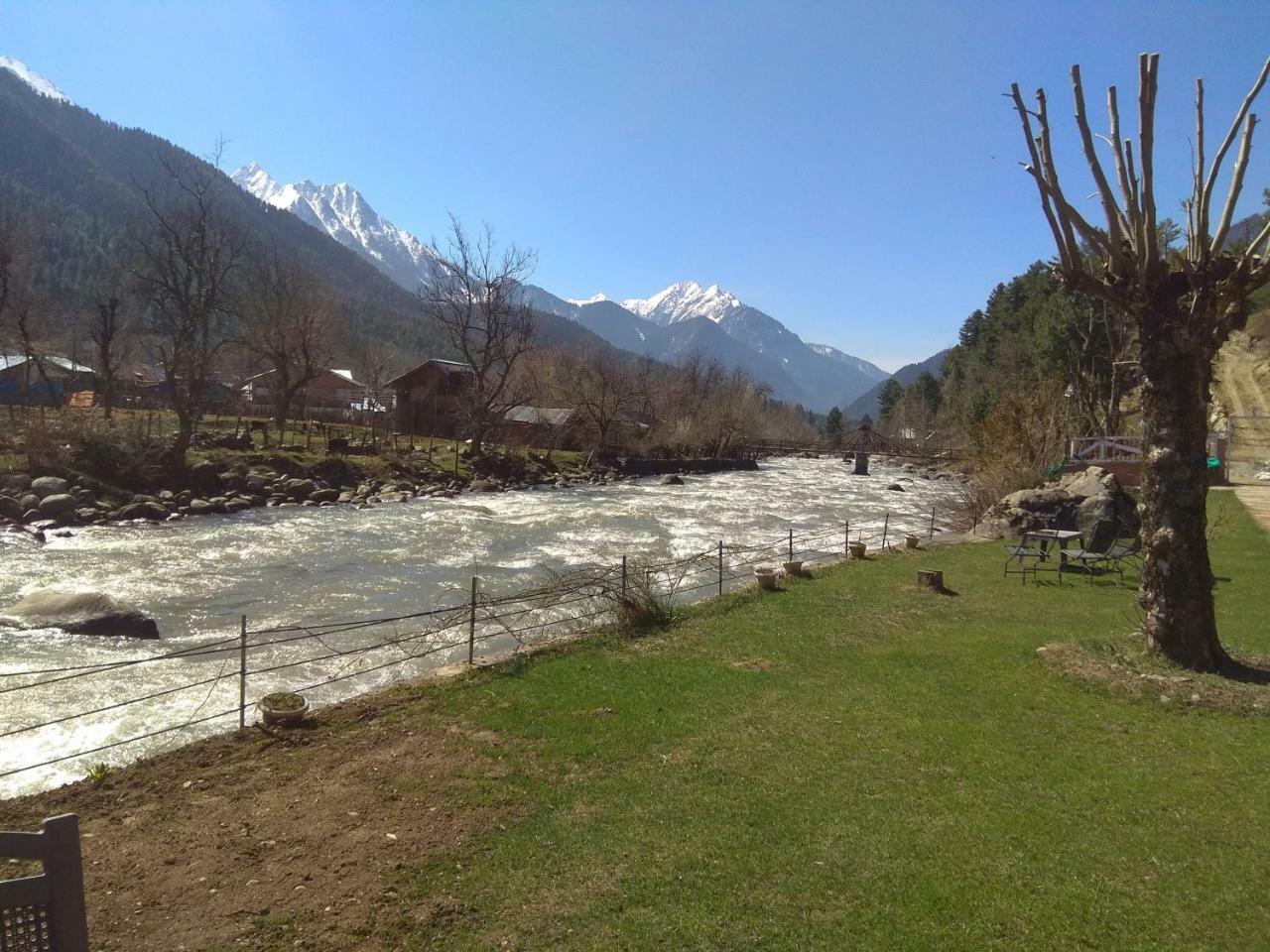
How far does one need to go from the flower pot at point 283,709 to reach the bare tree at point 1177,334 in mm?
9985

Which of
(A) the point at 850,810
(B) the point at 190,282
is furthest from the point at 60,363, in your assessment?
(A) the point at 850,810

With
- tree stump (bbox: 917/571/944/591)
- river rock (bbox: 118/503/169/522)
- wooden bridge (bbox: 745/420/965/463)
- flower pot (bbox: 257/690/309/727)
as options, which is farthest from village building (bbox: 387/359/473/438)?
flower pot (bbox: 257/690/309/727)

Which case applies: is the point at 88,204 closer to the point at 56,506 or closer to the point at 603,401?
the point at 603,401

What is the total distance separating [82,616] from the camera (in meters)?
13.2

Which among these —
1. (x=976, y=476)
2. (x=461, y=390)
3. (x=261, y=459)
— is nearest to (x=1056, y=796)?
(x=976, y=476)

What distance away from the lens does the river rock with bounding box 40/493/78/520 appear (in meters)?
23.3

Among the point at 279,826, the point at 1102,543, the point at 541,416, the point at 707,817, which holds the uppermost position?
the point at 541,416

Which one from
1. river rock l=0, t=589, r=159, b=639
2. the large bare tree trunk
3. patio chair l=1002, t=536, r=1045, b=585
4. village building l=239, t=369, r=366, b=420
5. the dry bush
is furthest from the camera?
village building l=239, t=369, r=366, b=420

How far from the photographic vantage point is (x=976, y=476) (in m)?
27.8

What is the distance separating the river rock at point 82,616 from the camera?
13086 mm

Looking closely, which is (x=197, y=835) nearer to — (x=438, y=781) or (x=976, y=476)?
(x=438, y=781)

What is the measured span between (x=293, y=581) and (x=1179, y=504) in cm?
1775

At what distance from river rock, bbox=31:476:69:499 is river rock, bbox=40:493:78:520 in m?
0.65

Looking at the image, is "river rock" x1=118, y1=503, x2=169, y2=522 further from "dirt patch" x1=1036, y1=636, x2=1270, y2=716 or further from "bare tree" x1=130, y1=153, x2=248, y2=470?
"dirt patch" x1=1036, y1=636, x2=1270, y2=716
